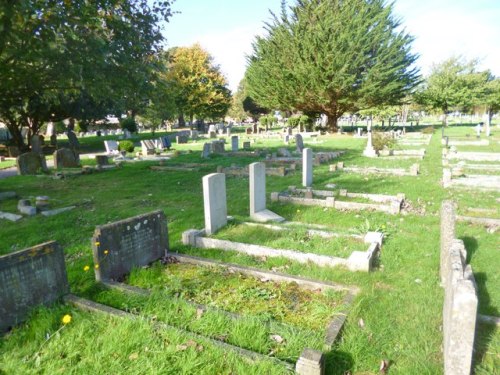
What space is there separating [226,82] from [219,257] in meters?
50.6

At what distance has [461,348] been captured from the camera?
264 centimetres

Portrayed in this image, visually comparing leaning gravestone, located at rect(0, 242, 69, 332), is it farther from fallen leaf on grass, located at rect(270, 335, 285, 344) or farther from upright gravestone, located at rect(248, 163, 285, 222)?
upright gravestone, located at rect(248, 163, 285, 222)

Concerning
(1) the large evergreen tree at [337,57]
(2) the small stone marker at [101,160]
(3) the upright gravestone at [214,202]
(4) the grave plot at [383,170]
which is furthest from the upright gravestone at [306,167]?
(1) the large evergreen tree at [337,57]

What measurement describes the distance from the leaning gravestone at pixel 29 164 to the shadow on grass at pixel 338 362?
16.4 m

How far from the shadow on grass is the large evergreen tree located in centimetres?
3263

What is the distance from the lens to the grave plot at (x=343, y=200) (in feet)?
25.8

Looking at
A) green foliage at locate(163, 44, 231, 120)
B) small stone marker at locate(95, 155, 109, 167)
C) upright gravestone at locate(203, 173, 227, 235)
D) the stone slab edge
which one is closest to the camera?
the stone slab edge

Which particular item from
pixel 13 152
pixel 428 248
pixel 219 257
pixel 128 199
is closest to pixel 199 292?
pixel 219 257

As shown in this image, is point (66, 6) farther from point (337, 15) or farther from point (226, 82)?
point (226, 82)

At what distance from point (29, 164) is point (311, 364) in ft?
54.5

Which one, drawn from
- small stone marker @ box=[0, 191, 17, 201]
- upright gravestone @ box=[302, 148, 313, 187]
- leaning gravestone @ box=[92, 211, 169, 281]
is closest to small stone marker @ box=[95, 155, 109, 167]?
small stone marker @ box=[0, 191, 17, 201]

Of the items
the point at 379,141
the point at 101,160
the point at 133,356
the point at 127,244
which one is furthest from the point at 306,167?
the point at 101,160

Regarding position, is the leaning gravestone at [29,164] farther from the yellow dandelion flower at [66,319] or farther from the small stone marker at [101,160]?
the yellow dandelion flower at [66,319]

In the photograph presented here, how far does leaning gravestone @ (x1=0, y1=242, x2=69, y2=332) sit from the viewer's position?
3.72 meters
